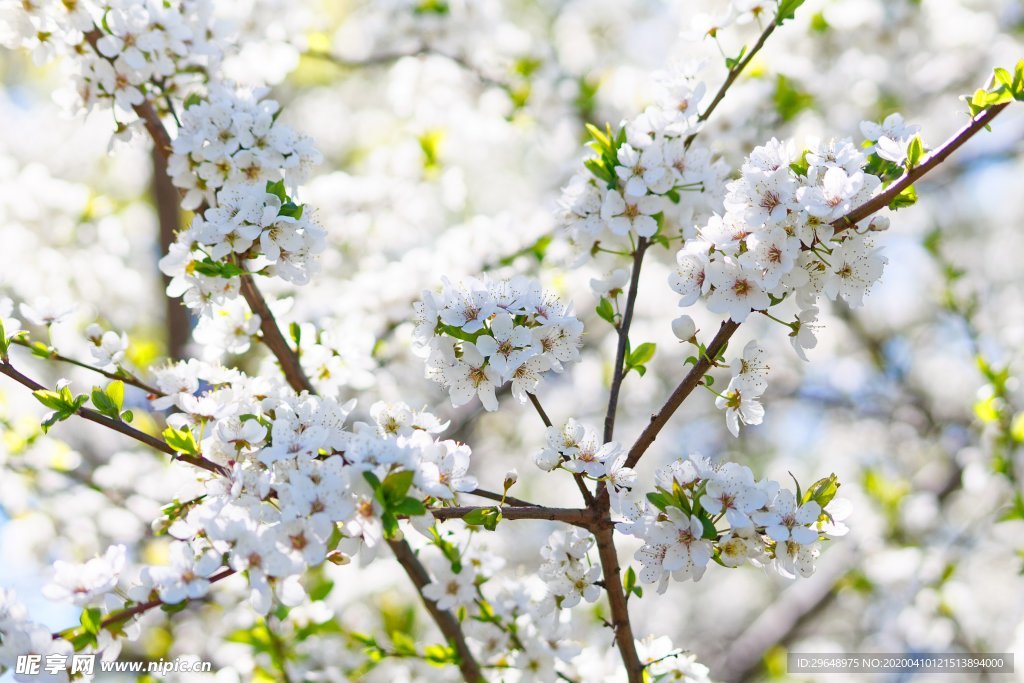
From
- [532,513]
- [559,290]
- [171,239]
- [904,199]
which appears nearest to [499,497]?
[532,513]

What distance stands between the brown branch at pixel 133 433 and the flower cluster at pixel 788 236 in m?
1.01

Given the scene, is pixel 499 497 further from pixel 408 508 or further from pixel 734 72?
pixel 734 72

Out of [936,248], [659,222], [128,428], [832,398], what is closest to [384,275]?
[659,222]

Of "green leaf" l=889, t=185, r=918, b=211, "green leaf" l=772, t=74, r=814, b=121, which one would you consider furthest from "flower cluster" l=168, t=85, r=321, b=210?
"green leaf" l=772, t=74, r=814, b=121

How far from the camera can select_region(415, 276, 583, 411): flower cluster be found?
1.59 metres

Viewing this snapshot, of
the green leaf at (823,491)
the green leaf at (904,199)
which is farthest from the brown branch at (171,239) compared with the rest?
the green leaf at (904,199)

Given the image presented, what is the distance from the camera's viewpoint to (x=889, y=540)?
4.34 meters

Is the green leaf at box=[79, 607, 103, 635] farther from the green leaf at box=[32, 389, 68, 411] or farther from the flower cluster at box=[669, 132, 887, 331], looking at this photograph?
the flower cluster at box=[669, 132, 887, 331]

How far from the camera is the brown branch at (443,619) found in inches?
82.1

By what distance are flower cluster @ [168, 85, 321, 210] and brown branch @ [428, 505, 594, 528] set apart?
91 centimetres

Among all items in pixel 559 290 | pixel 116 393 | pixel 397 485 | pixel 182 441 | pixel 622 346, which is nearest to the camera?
pixel 397 485

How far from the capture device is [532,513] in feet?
5.24

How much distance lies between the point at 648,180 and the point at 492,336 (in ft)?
1.96

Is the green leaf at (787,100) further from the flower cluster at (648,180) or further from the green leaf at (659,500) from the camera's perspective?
the green leaf at (659,500)
